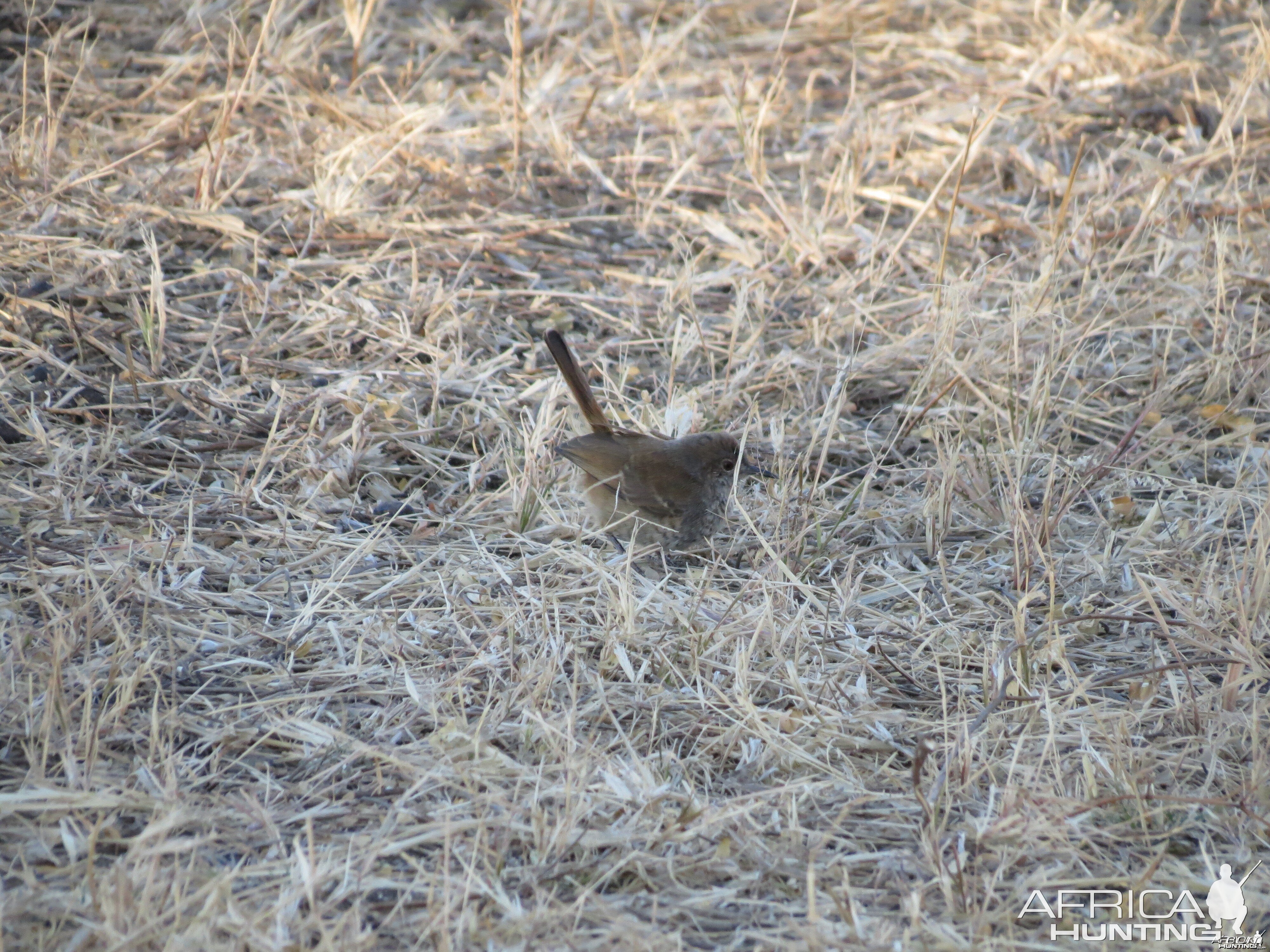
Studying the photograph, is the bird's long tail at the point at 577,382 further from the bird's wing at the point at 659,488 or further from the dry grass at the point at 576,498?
the bird's wing at the point at 659,488

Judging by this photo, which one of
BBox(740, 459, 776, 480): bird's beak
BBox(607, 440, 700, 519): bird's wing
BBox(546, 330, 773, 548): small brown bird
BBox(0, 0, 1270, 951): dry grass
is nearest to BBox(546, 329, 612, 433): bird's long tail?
BBox(546, 330, 773, 548): small brown bird

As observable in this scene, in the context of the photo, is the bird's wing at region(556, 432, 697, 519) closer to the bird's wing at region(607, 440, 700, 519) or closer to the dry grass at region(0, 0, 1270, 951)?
the bird's wing at region(607, 440, 700, 519)

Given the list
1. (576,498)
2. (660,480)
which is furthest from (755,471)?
(576,498)

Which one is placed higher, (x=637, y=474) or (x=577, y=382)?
(x=577, y=382)

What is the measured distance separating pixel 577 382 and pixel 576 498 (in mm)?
469

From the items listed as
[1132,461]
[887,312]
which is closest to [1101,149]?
[887,312]

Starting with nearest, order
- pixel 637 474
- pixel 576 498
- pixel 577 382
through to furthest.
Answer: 1. pixel 637 474
2. pixel 577 382
3. pixel 576 498

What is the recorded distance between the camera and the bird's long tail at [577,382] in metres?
4.30

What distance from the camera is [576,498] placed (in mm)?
4480

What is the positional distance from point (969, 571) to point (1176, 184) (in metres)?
3.36

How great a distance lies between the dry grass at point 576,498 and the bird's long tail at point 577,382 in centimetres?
11

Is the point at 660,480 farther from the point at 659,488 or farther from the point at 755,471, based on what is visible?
the point at 755,471

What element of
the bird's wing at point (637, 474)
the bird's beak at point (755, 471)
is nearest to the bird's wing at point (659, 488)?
the bird's wing at point (637, 474)

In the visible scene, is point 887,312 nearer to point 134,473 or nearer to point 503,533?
point 503,533
